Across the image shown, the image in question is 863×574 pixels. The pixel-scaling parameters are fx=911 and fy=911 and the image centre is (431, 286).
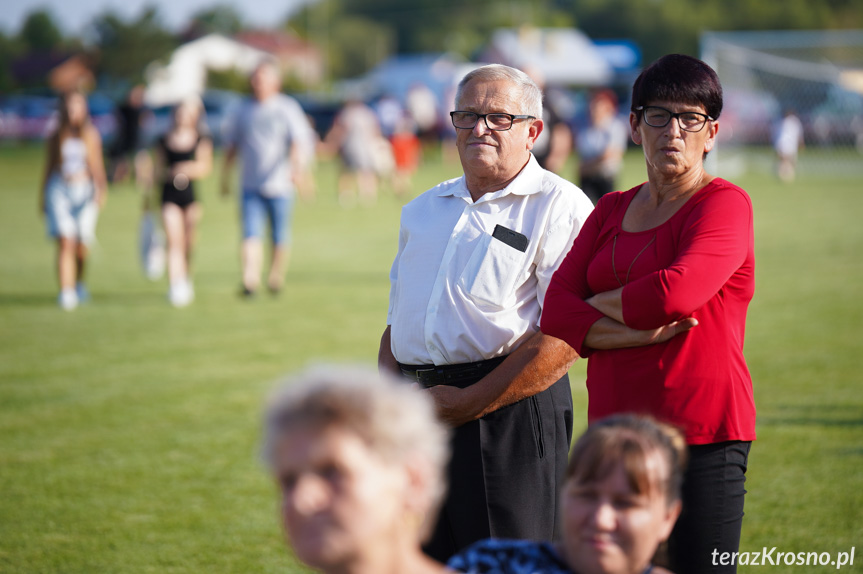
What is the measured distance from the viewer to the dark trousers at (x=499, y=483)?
3.18 metres

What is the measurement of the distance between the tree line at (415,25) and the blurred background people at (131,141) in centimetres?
2983

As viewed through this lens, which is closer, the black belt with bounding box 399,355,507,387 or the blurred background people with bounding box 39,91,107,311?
the black belt with bounding box 399,355,507,387

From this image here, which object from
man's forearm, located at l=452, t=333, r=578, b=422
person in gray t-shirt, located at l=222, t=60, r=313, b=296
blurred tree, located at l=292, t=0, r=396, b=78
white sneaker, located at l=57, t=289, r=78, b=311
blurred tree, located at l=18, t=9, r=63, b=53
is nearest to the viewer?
man's forearm, located at l=452, t=333, r=578, b=422

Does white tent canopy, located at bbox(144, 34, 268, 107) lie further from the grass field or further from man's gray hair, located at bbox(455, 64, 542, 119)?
man's gray hair, located at bbox(455, 64, 542, 119)

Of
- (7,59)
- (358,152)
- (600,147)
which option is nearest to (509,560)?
(600,147)

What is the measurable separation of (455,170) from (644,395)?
1188 inches

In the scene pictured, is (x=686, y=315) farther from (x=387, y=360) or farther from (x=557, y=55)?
(x=557, y=55)

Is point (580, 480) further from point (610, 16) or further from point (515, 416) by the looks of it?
point (610, 16)

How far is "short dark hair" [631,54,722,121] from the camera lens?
2.81m

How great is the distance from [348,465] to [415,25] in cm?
14208

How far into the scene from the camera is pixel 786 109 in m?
34.1

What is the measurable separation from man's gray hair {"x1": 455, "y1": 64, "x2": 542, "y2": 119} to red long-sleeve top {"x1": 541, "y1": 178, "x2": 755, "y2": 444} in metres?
0.62

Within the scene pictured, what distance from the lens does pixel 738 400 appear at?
272 cm

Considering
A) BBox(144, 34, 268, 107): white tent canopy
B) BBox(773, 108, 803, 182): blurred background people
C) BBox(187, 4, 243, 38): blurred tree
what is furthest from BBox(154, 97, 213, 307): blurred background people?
BBox(187, 4, 243, 38): blurred tree
